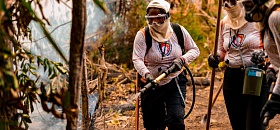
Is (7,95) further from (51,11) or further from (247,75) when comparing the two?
(51,11)

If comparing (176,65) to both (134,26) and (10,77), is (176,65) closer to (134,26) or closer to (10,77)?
(10,77)

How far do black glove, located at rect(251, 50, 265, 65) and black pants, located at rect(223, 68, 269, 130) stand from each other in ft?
0.54

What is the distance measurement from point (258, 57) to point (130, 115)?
11.1 ft

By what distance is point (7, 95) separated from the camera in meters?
1.90

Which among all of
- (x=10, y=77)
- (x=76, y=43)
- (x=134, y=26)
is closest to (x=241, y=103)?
(x=76, y=43)

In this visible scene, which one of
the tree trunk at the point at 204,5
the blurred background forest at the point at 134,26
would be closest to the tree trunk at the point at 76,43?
the blurred background forest at the point at 134,26

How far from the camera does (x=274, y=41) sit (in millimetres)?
3092

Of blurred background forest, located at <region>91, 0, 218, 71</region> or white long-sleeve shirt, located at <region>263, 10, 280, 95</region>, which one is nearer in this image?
white long-sleeve shirt, located at <region>263, 10, 280, 95</region>

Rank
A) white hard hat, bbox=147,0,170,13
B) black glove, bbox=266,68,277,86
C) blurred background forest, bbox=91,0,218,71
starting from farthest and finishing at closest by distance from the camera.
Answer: blurred background forest, bbox=91,0,218,71
white hard hat, bbox=147,0,170,13
black glove, bbox=266,68,277,86

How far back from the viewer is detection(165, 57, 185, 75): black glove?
3998mm

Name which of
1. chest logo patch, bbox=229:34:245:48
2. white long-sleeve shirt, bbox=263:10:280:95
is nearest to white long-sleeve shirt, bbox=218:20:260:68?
chest logo patch, bbox=229:34:245:48

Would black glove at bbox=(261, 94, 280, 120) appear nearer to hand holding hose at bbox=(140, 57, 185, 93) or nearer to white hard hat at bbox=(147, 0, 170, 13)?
hand holding hose at bbox=(140, 57, 185, 93)

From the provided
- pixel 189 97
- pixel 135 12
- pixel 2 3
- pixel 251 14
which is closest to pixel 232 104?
pixel 251 14

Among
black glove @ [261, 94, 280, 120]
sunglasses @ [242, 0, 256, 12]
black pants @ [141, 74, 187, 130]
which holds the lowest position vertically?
black pants @ [141, 74, 187, 130]
